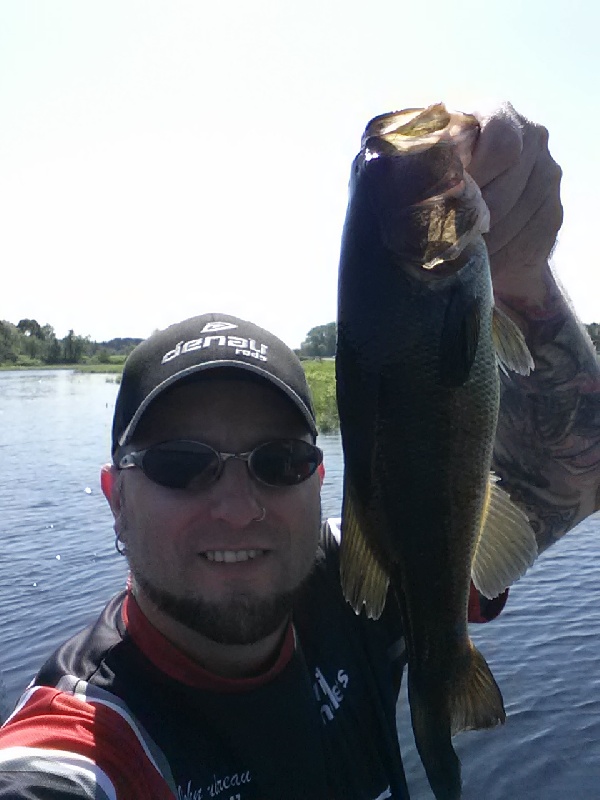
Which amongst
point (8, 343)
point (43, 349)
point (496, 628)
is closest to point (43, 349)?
point (43, 349)

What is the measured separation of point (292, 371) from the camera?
9.09 ft

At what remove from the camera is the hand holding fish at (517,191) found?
1904 millimetres

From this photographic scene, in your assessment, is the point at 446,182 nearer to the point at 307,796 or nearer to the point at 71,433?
the point at 307,796

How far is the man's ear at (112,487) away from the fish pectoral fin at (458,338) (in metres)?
1.42

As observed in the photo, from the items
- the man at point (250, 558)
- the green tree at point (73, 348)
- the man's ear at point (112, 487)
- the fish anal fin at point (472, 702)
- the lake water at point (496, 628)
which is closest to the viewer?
the fish anal fin at point (472, 702)

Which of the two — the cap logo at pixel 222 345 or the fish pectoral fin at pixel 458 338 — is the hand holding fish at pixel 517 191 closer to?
the fish pectoral fin at pixel 458 338

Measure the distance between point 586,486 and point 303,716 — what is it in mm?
1383

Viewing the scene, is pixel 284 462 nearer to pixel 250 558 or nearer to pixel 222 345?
pixel 250 558

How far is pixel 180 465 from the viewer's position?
251 centimetres

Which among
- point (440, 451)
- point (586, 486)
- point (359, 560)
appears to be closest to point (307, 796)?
point (359, 560)

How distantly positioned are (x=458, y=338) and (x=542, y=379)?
1.26 m

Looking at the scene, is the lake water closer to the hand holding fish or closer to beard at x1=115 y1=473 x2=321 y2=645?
beard at x1=115 y1=473 x2=321 y2=645

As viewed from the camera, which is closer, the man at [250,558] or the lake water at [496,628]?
the man at [250,558]


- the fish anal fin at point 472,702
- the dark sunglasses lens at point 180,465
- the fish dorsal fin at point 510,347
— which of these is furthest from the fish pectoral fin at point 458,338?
the dark sunglasses lens at point 180,465
